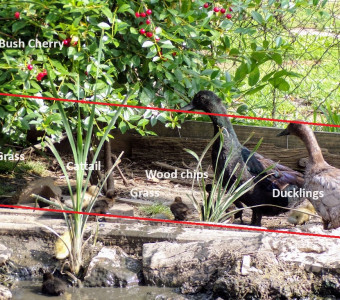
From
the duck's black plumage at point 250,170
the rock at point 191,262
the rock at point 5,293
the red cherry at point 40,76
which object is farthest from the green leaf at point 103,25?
the rock at point 5,293

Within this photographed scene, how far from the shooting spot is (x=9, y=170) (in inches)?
245

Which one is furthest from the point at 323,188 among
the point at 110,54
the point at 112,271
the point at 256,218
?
the point at 110,54

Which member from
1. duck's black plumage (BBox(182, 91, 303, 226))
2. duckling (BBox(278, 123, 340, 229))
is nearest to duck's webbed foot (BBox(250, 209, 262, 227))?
duck's black plumage (BBox(182, 91, 303, 226))

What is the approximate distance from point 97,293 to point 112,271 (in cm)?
18

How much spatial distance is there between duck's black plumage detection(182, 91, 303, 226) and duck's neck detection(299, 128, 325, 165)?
0.25 meters

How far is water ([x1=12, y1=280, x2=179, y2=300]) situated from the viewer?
392 cm

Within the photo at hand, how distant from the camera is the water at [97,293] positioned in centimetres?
392

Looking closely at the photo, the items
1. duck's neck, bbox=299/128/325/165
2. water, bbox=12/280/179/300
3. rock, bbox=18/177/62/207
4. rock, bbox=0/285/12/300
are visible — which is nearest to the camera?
rock, bbox=0/285/12/300

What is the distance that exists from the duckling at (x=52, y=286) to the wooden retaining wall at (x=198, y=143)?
7.81 ft

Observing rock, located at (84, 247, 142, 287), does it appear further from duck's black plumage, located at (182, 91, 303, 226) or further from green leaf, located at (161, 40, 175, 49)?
green leaf, located at (161, 40, 175, 49)

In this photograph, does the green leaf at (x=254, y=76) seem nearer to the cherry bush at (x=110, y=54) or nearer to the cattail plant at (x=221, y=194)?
the cherry bush at (x=110, y=54)

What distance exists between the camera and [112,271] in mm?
4082

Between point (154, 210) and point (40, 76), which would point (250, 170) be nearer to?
point (154, 210)

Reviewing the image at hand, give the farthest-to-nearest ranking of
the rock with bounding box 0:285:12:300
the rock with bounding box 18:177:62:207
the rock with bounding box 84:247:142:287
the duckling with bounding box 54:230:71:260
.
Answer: the rock with bounding box 18:177:62:207 → the duckling with bounding box 54:230:71:260 → the rock with bounding box 84:247:142:287 → the rock with bounding box 0:285:12:300
